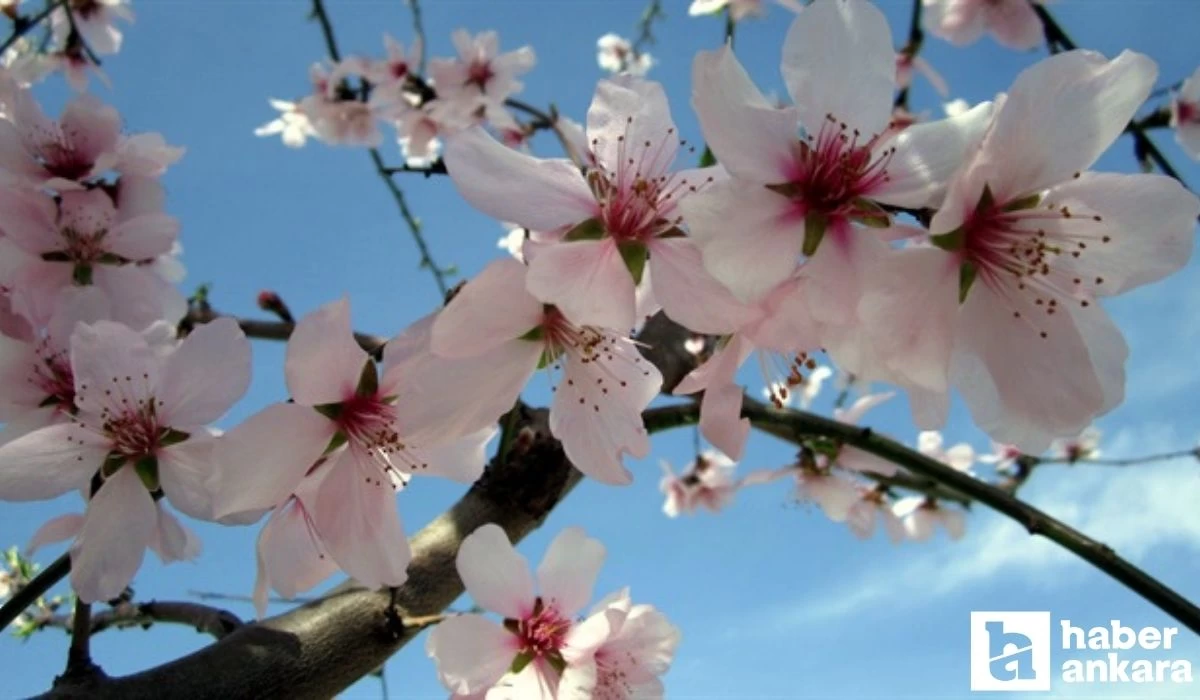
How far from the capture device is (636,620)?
147 centimetres

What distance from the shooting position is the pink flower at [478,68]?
3.58 m

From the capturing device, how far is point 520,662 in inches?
55.3

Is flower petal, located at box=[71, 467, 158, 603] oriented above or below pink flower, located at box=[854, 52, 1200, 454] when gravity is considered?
below

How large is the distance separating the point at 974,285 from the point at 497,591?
0.87 m

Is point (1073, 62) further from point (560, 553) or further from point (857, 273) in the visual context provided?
point (560, 553)

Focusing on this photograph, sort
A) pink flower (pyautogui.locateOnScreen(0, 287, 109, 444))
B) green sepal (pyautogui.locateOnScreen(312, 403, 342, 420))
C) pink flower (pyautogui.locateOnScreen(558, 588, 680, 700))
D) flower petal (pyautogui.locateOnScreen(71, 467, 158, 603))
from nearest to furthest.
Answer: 1. green sepal (pyautogui.locateOnScreen(312, 403, 342, 420))
2. flower petal (pyautogui.locateOnScreen(71, 467, 158, 603))
3. pink flower (pyautogui.locateOnScreen(0, 287, 109, 444))
4. pink flower (pyautogui.locateOnScreen(558, 588, 680, 700))

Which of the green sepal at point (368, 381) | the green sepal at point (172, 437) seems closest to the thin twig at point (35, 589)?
the green sepal at point (172, 437)

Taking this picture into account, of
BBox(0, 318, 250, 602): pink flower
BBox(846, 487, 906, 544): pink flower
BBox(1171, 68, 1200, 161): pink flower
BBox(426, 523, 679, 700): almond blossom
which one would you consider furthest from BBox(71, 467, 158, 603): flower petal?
BBox(1171, 68, 1200, 161): pink flower

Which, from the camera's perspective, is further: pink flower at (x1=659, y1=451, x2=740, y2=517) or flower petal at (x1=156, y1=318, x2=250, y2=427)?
pink flower at (x1=659, y1=451, x2=740, y2=517)

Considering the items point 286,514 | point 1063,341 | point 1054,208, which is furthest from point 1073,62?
point 286,514

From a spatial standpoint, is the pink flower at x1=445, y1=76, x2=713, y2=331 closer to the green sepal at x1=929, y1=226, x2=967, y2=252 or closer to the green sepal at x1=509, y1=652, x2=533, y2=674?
the green sepal at x1=929, y1=226, x2=967, y2=252

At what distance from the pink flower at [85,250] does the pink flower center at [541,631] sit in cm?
76

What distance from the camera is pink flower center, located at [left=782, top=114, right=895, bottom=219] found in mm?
821

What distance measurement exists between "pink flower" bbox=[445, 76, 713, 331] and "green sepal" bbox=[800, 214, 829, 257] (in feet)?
0.34
